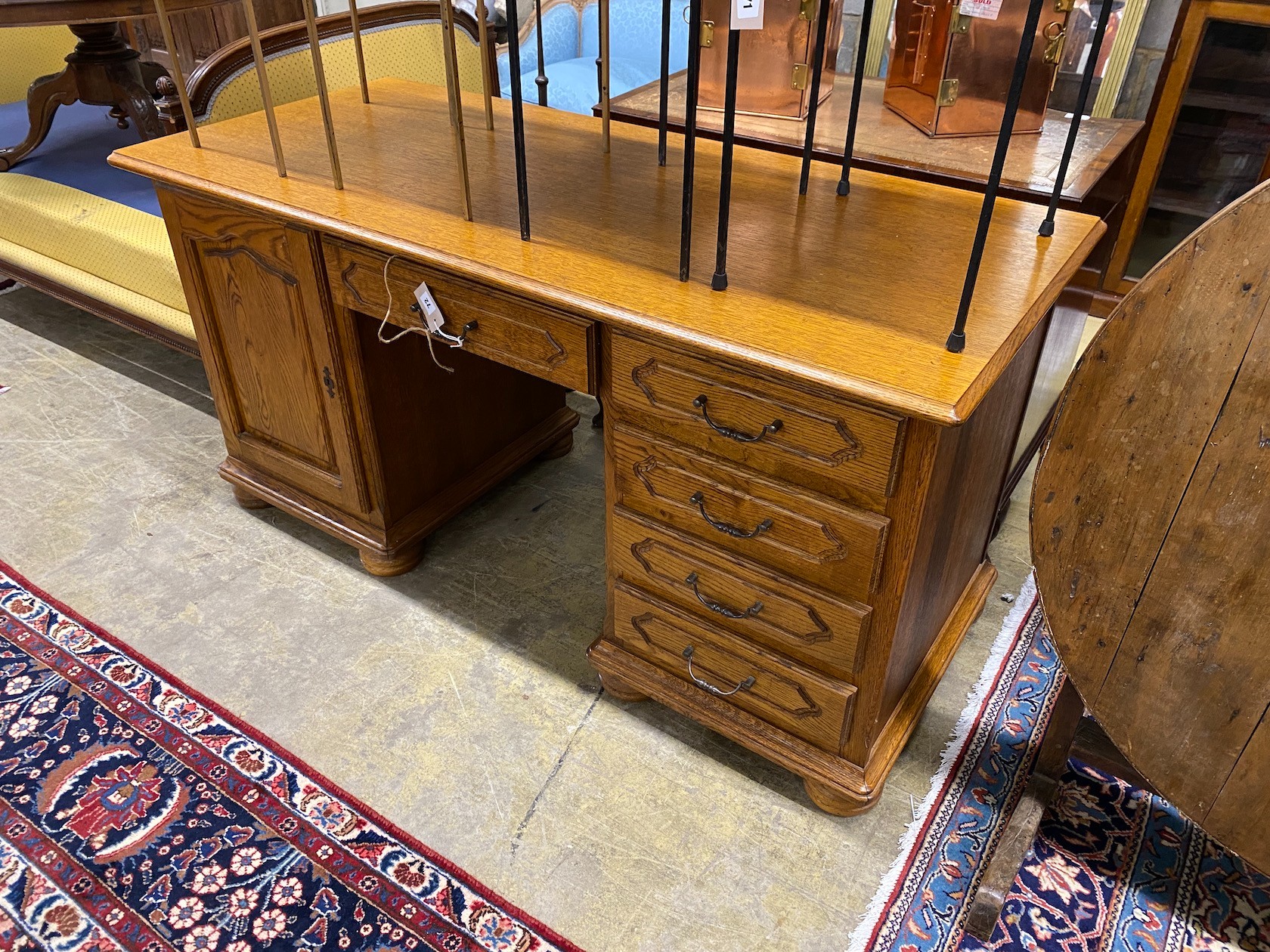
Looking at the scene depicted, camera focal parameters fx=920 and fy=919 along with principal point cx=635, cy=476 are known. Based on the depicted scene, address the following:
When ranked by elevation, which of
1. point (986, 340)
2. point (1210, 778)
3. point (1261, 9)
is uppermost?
point (1261, 9)

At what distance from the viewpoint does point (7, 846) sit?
1.51 m

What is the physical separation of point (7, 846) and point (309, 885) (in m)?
0.52

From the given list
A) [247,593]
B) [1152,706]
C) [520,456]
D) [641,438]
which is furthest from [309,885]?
[1152,706]

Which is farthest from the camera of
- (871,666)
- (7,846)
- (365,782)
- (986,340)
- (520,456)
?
(520,456)

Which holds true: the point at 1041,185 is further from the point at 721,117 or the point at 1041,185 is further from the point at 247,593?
the point at 247,593

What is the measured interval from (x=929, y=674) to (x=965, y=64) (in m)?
1.24

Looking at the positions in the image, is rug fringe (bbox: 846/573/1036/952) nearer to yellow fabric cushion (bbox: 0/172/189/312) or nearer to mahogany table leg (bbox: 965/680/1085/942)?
mahogany table leg (bbox: 965/680/1085/942)

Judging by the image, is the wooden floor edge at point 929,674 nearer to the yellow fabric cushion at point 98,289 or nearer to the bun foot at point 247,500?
the bun foot at point 247,500

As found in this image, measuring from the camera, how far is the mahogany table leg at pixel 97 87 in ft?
9.60

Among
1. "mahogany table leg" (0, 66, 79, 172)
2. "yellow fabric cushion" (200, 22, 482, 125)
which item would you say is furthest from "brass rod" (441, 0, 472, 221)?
"mahogany table leg" (0, 66, 79, 172)

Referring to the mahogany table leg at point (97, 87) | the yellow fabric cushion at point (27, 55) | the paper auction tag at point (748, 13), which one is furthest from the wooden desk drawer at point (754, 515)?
the yellow fabric cushion at point (27, 55)

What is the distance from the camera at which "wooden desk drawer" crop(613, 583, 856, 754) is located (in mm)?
1446

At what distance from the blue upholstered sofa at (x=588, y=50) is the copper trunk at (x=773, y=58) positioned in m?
1.16

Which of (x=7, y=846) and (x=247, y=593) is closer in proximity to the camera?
(x=7, y=846)
